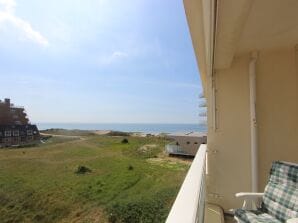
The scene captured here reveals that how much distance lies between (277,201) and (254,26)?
1.33 m

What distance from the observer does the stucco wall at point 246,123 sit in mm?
2512

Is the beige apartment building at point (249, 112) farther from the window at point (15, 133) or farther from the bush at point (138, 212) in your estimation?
the window at point (15, 133)

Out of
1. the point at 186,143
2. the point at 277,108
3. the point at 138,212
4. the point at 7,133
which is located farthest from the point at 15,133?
the point at 277,108

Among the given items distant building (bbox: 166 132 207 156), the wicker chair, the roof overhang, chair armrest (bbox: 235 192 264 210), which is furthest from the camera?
distant building (bbox: 166 132 207 156)

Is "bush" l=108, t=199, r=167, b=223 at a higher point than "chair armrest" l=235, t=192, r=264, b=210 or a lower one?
lower

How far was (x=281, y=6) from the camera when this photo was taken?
64.0 inches

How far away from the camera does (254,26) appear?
194cm

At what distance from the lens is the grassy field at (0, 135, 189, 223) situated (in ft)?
37.2

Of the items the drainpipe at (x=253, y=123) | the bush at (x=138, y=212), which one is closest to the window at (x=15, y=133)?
the bush at (x=138, y=212)

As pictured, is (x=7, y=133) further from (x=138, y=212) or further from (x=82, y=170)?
(x=138, y=212)

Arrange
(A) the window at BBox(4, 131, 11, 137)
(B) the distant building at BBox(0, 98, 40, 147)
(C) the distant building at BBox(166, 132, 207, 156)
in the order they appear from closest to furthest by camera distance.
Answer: (C) the distant building at BBox(166, 132, 207, 156), (A) the window at BBox(4, 131, 11, 137), (B) the distant building at BBox(0, 98, 40, 147)

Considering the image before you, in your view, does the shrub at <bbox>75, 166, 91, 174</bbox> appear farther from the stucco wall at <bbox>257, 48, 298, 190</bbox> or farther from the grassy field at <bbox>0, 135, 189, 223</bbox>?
the stucco wall at <bbox>257, 48, 298, 190</bbox>

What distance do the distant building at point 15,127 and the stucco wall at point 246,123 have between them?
29.2 metres

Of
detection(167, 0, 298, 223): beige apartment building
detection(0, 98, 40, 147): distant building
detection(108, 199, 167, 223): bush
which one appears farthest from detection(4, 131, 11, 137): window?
detection(167, 0, 298, 223): beige apartment building
